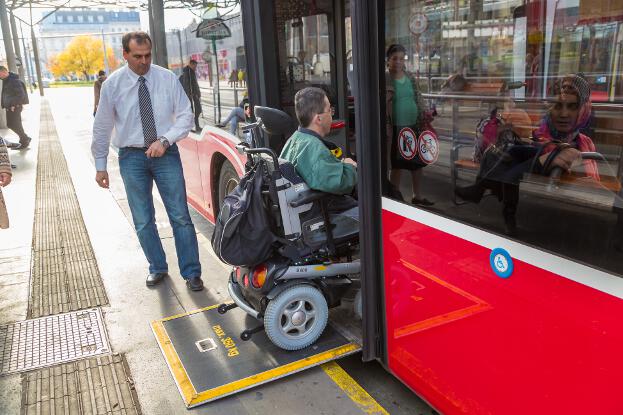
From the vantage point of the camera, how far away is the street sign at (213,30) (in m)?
4.25

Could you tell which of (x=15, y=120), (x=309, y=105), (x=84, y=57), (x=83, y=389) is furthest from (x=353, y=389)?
(x=84, y=57)

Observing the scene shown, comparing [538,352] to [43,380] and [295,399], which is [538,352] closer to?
[295,399]

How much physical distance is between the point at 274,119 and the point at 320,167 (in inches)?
18.2

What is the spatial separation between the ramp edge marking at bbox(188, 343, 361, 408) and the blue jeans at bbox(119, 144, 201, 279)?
147cm

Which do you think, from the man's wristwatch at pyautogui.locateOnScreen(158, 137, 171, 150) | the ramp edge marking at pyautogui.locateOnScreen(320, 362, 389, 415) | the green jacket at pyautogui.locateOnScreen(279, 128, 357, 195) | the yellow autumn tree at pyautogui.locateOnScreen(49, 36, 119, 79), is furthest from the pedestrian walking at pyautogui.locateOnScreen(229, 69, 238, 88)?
the yellow autumn tree at pyautogui.locateOnScreen(49, 36, 119, 79)

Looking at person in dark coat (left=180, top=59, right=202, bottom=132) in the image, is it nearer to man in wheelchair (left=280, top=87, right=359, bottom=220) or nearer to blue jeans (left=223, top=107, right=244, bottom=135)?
blue jeans (left=223, top=107, right=244, bottom=135)

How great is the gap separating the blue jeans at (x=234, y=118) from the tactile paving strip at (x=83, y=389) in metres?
2.03

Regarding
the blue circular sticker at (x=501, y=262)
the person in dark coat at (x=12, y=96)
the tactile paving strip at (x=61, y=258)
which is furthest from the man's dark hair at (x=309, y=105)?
the person in dark coat at (x=12, y=96)

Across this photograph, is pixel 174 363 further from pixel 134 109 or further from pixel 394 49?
pixel 394 49

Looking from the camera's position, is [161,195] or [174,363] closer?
[174,363]

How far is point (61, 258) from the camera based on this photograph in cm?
499

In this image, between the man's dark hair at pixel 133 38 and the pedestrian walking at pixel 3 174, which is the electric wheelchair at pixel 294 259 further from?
the pedestrian walking at pixel 3 174

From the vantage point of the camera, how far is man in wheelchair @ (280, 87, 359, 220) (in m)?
3.01

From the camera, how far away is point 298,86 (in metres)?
4.32
